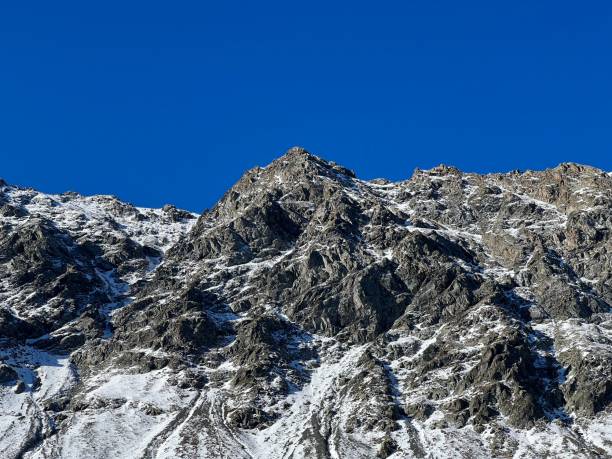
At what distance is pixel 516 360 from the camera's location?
7520 inches

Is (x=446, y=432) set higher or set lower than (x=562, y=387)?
lower

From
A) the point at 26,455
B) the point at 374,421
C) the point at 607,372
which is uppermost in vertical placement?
the point at 607,372

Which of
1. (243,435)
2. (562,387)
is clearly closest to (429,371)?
(562,387)

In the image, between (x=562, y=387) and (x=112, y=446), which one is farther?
(x=562, y=387)

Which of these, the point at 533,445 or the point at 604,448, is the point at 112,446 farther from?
the point at 604,448

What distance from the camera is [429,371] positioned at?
19712cm

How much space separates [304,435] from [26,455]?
159 ft

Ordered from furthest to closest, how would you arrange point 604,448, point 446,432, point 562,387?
point 562,387 < point 446,432 < point 604,448

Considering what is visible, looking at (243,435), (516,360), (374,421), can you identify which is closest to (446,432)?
(374,421)

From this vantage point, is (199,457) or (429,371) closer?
(199,457)

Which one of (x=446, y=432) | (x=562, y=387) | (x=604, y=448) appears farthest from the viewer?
(x=562, y=387)

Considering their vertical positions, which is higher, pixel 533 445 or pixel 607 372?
pixel 607 372

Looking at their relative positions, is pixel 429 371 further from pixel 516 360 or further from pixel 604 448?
pixel 604 448

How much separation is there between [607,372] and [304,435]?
58763 mm
